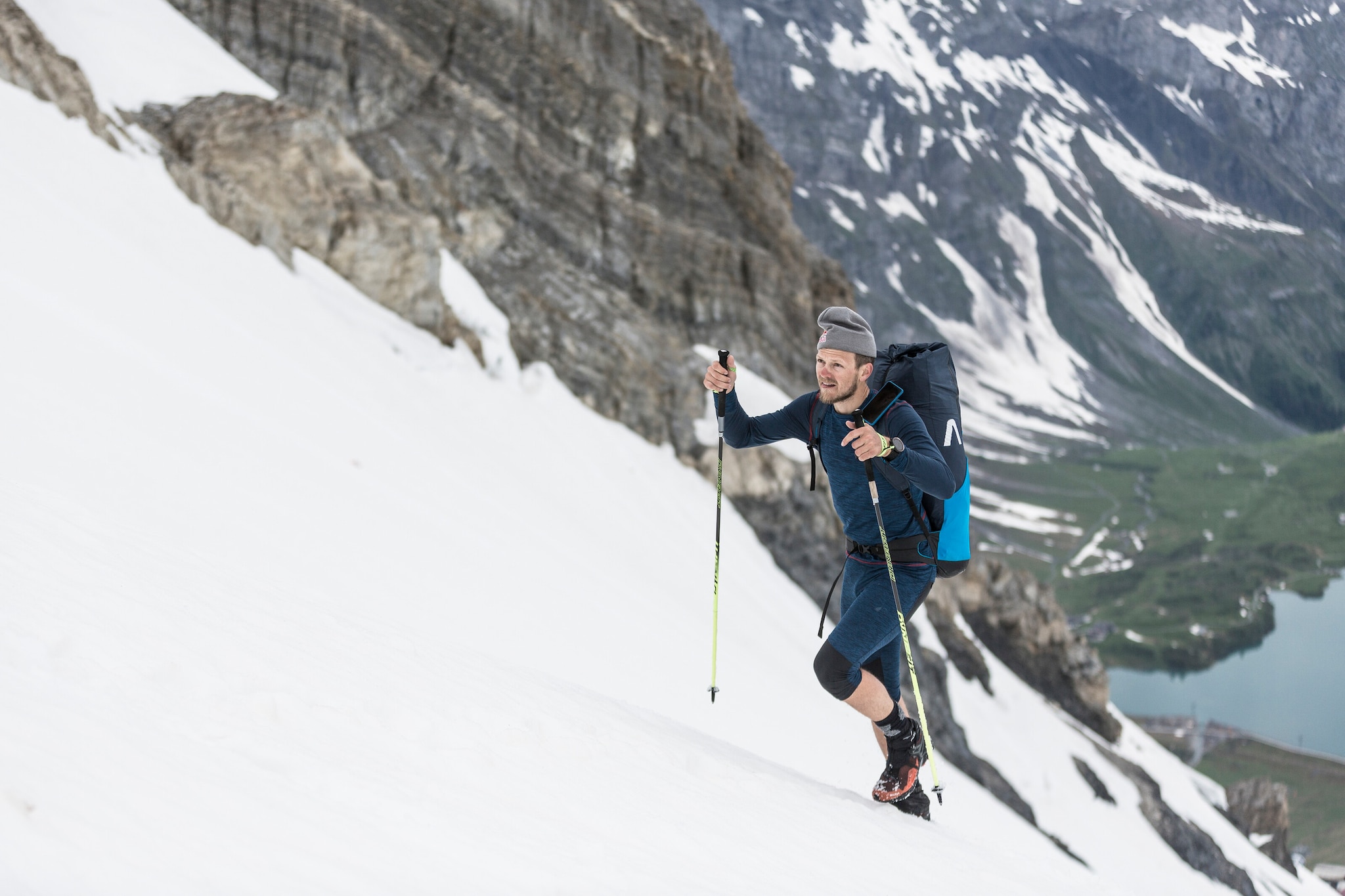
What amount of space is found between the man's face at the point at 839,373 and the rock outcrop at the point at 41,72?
1477 cm

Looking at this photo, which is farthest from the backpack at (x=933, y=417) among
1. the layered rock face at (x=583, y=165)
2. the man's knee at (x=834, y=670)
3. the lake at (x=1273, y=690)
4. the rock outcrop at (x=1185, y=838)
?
the lake at (x=1273, y=690)

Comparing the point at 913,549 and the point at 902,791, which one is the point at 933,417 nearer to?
the point at 913,549

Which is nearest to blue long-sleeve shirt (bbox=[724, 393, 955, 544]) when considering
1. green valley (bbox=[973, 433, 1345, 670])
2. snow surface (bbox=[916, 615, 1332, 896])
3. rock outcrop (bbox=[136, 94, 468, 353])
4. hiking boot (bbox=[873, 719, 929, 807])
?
hiking boot (bbox=[873, 719, 929, 807])

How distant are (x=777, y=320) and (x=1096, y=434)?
185954 mm

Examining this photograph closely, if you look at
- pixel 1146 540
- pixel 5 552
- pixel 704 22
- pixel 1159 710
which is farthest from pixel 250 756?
pixel 1146 540

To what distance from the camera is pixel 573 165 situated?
27.8 metres

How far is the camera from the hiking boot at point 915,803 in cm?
714

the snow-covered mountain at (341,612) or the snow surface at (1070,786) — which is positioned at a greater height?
the snow-covered mountain at (341,612)

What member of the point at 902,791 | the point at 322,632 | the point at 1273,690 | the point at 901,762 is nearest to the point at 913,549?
the point at 901,762

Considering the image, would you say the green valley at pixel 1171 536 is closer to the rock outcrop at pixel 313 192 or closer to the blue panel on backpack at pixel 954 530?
the rock outcrop at pixel 313 192

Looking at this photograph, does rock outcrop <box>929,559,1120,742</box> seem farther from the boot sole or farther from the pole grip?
the pole grip

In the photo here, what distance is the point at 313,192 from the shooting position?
1903 cm

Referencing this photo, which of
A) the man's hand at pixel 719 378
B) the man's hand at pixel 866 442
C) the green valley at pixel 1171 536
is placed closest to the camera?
the man's hand at pixel 866 442

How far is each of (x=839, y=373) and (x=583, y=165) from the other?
23.8m
